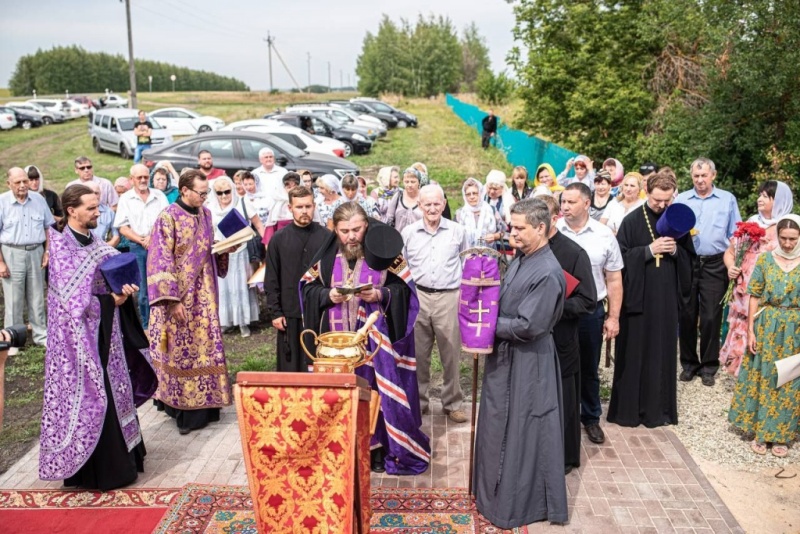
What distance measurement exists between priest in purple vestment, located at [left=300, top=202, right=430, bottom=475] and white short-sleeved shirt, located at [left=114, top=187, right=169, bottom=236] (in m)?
3.87

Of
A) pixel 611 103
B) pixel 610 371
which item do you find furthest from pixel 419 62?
pixel 610 371

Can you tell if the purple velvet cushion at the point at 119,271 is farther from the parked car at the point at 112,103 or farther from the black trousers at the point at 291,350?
the parked car at the point at 112,103

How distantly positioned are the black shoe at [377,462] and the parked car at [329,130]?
20367mm

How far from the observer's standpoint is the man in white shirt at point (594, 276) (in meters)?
5.70

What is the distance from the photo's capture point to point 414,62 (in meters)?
Result: 66.7

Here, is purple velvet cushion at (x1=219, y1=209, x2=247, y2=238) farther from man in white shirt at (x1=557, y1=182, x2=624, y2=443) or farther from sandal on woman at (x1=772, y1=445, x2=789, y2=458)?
sandal on woman at (x1=772, y1=445, x2=789, y2=458)

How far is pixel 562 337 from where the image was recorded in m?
5.29

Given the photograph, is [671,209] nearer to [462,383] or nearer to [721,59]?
[462,383]

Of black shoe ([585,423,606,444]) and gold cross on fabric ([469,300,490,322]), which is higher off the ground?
gold cross on fabric ([469,300,490,322])

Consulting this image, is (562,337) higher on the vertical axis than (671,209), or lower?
lower

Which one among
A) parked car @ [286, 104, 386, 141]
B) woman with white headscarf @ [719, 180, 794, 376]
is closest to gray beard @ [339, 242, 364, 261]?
woman with white headscarf @ [719, 180, 794, 376]

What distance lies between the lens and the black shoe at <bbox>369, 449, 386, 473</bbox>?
18.4 ft

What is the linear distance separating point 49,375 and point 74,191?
1359 millimetres

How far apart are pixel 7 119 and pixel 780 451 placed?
130ft
